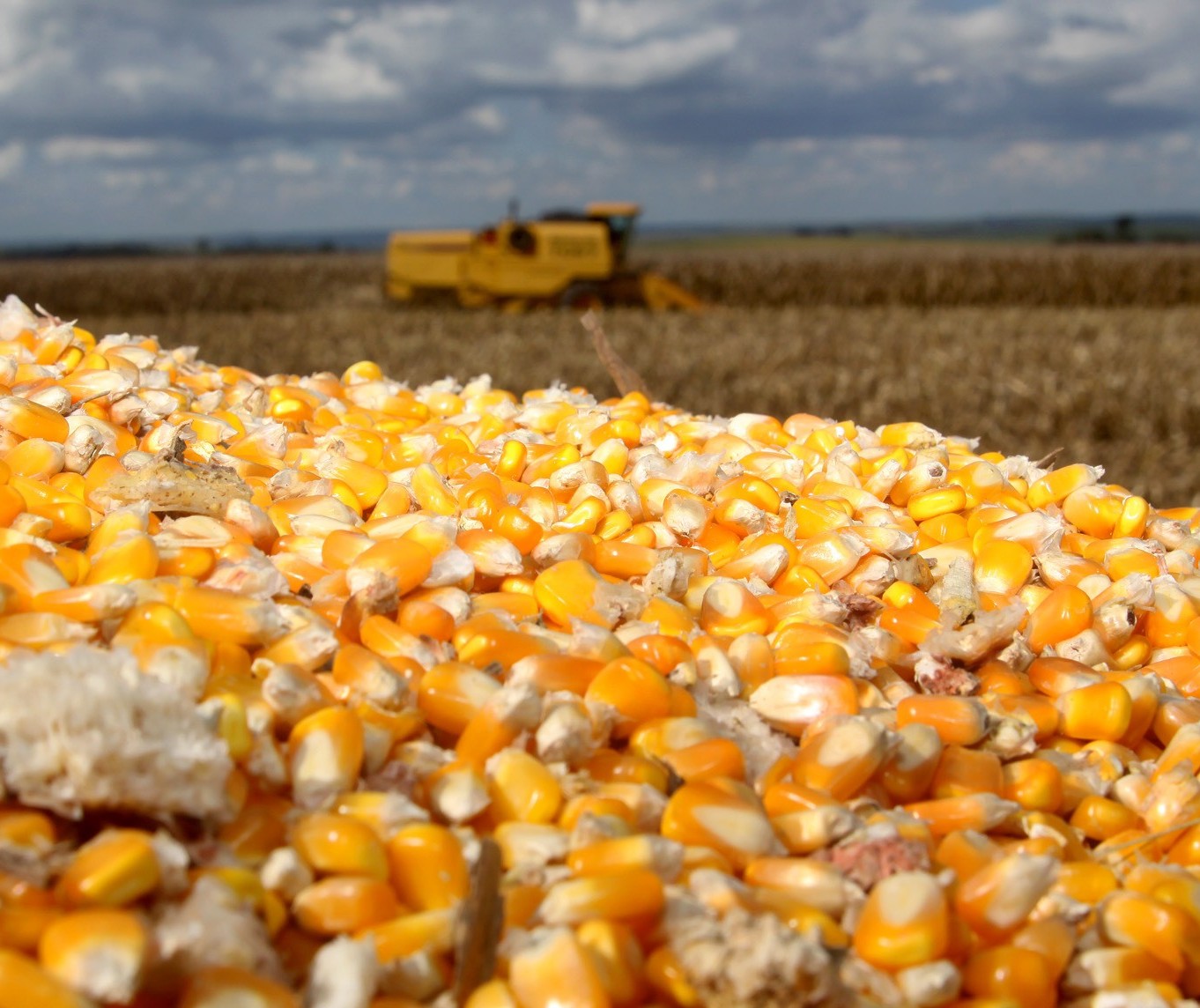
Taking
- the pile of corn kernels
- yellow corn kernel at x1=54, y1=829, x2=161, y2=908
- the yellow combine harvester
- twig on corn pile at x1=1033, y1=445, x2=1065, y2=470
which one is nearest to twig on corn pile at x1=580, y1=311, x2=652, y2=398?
the pile of corn kernels

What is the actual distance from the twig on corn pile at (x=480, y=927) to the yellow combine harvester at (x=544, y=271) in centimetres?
1408

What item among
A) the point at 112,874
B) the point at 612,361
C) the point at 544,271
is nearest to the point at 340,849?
the point at 112,874

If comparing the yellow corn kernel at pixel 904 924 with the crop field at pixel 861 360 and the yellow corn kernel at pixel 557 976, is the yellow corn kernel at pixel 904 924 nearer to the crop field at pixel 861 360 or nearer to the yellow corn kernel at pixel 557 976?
the yellow corn kernel at pixel 557 976

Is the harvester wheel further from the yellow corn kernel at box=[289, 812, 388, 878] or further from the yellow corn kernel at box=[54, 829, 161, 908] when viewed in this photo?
the yellow corn kernel at box=[54, 829, 161, 908]

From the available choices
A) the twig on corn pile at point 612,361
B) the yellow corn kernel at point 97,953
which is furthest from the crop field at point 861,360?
the yellow corn kernel at point 97,953

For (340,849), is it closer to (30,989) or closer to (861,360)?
(30,989)

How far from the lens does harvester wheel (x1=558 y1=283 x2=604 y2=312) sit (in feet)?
49.2

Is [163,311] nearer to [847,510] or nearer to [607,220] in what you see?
[607,220]

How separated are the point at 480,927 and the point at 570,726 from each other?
0.27 meters

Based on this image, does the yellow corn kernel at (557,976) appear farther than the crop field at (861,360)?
No

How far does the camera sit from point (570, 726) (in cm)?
118

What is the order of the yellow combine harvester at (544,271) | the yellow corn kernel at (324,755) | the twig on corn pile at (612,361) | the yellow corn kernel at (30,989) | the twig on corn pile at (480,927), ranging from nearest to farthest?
the yellow corn kernel at (30,989) < the twig on corn pile at (480,927) < the yellow corn kernel at (324,755) < the twig on corn pile at (612,361) < the yellow combine harvester at (544,271)

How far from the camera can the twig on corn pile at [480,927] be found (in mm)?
948

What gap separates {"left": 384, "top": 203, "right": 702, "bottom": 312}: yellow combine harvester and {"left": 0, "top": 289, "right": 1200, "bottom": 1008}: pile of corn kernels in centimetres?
1318
